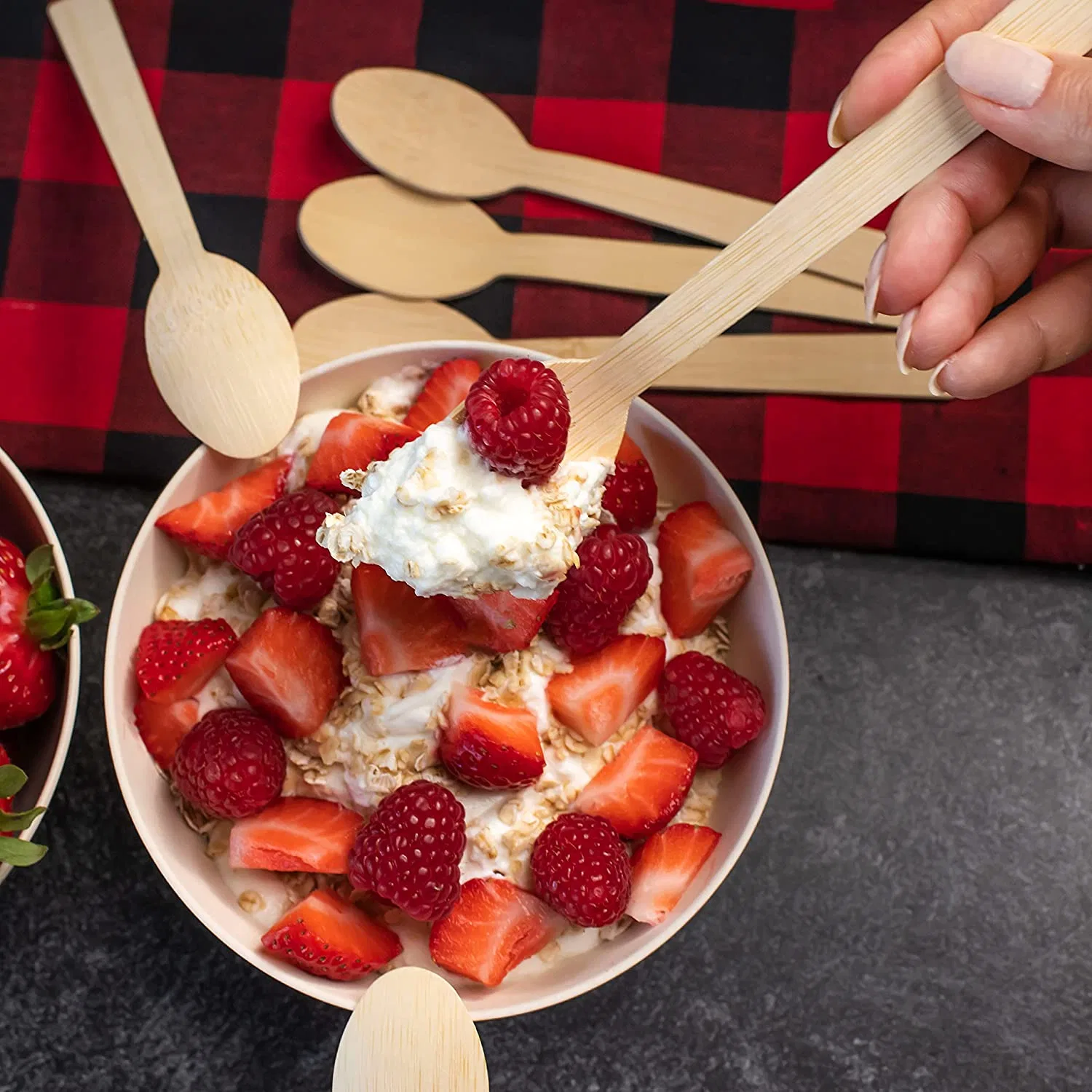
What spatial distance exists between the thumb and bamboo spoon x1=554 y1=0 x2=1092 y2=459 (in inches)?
0.9

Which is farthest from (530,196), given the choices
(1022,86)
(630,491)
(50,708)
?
(50,708)

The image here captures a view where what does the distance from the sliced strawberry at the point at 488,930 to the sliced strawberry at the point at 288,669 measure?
0.75 ft

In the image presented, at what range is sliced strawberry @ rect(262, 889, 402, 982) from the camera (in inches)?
45.2

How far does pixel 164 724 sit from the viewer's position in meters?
1.21

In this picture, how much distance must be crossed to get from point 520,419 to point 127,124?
61 centimetres

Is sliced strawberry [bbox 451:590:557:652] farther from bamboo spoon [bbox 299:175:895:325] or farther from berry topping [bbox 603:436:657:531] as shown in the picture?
bamboo spoon [bbox 299:175:895:325]

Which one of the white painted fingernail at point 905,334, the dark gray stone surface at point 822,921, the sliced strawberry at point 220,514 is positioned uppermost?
the white painted fingernail at point 905,334

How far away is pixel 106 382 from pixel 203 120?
34 centimetres

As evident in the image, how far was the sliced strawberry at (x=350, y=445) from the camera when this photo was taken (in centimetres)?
121

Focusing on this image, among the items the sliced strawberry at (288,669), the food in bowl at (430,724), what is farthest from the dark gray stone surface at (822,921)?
the sliced strawberry at (288,669)

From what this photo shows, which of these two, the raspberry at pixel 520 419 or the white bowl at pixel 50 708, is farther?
the white bowl at pixel 50 708

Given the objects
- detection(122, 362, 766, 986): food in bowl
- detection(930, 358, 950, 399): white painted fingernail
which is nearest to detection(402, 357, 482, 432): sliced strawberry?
detection(122, 362, 766, 986): food in bowl

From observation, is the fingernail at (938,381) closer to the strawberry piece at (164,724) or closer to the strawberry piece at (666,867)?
the strawberry piece at (666,867)

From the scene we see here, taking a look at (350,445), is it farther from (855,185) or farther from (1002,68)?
(1002,68)
